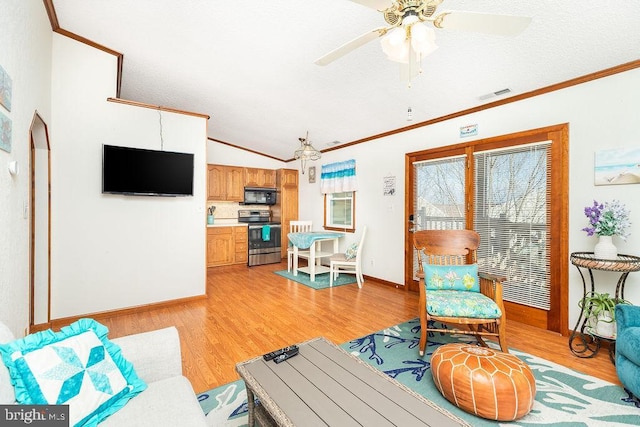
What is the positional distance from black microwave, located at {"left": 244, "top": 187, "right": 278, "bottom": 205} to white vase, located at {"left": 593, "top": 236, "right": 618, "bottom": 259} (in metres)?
5.53

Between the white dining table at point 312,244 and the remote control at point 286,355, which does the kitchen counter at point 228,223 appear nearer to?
the white dining table at point 312,244

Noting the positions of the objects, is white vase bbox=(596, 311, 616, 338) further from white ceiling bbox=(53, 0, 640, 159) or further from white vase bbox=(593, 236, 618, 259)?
white ceiling bbox=(53, 0, 640, 159)

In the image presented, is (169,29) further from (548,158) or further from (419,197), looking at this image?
(548,158)

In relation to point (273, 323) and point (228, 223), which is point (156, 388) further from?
point (228, 223)

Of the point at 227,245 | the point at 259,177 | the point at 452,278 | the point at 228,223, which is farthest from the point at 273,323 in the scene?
the point at 259,177

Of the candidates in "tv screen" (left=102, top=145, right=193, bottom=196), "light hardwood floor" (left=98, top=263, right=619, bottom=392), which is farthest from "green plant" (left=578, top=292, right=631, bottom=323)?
"tv screen" (left=102, top=145, right=193, bottom=196)

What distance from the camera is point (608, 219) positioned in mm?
2258

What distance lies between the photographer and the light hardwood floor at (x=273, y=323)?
2242 mm

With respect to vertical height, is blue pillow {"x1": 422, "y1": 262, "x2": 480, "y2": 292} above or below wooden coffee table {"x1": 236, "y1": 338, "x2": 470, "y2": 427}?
above

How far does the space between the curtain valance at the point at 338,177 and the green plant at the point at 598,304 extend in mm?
3306

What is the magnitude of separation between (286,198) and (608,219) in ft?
17.4

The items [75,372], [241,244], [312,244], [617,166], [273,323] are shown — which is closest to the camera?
[75,372]

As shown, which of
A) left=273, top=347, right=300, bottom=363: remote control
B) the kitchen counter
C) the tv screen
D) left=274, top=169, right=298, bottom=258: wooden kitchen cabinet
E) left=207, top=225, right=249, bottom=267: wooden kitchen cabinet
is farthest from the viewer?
left=274, top=169, right=298, bottom=258: wooden kitchen cabinet

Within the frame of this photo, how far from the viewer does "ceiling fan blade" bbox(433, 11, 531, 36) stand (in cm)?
136
